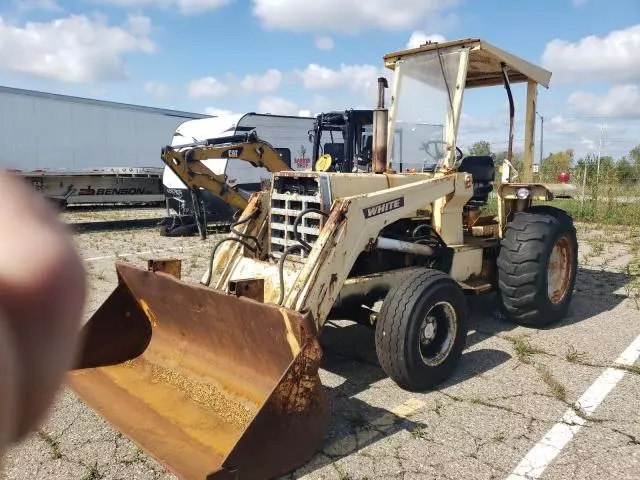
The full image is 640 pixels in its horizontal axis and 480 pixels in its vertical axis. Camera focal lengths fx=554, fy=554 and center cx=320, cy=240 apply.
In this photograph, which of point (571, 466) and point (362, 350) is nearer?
point (571, 466)

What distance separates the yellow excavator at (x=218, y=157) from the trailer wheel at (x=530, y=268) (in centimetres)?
494

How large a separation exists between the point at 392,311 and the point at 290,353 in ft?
3.11

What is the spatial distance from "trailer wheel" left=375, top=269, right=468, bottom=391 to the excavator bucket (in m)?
0.87

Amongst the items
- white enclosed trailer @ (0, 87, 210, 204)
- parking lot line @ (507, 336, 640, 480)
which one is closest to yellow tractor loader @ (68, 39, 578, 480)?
parking lot line @ (507, 336, 640, 480)

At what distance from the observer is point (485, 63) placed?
225 inches

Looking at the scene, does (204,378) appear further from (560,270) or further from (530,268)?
(560,270)

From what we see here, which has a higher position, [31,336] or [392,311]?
[31,336]

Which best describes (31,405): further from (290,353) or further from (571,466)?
(571,466)

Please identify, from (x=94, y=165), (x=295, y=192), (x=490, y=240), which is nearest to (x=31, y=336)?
(x=295, y=192)

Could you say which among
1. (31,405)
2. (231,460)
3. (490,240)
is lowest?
(231,460)

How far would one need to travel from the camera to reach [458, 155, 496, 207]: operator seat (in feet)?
20.1

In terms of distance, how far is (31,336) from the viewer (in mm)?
663

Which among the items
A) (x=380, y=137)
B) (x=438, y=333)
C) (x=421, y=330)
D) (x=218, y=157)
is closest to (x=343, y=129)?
(x=218, y=157)

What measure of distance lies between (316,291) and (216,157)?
619 centimetres
